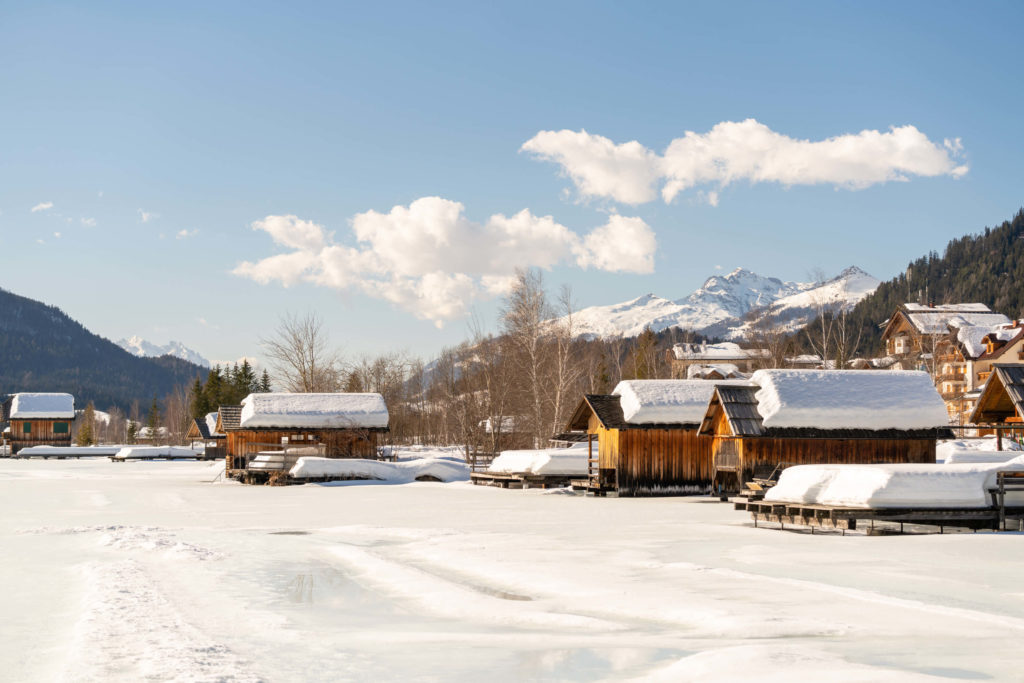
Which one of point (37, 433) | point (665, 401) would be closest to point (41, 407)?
point (37, 433)

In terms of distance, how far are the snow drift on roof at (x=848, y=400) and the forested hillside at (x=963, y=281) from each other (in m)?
119

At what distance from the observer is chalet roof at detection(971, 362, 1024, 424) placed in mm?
25625

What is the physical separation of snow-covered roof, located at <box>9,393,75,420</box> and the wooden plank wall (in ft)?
274

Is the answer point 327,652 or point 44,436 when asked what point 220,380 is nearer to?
point 44,436

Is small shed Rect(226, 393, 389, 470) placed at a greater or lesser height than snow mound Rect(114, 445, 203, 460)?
greater

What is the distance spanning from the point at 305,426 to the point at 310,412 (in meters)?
0.81

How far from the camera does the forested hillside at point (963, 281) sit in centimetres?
15575

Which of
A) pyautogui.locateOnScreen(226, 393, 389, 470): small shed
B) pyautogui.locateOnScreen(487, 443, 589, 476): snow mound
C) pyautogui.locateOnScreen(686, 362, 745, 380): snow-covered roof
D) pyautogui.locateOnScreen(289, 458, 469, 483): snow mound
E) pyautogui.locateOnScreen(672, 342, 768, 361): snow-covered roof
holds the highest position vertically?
pyautogui.locateOnScreen(672, 342, 768, 361): snow-covered roof

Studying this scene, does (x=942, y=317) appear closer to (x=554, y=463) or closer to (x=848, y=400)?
(x=554, y=463)

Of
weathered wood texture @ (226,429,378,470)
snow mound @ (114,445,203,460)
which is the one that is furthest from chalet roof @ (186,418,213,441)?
weathered wood texture @ (226,429,378,470)

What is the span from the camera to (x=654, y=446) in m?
37.0

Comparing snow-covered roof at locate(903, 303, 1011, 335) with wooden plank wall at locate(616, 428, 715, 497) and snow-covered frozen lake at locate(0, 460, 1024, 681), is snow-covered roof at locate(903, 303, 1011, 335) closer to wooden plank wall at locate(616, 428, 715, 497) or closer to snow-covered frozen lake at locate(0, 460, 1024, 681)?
wooden plank wall at locate(616, 428, 715, 497)

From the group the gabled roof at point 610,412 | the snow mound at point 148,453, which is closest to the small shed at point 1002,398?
the gabled roof at point 610,412

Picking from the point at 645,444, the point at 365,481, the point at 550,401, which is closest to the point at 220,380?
the point at 550,401
